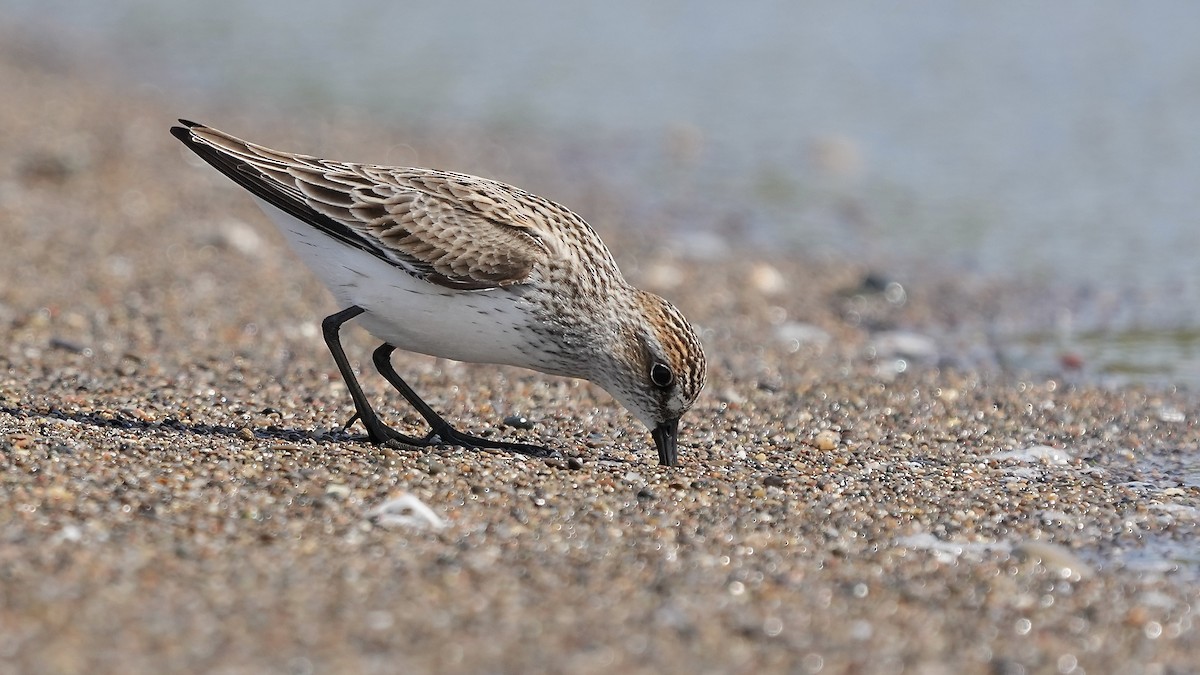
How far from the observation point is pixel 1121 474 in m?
6.36

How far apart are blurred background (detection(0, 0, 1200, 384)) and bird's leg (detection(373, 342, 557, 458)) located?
4.29m

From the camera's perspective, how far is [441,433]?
6.24 m

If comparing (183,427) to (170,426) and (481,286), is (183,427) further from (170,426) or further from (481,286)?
(481,286)

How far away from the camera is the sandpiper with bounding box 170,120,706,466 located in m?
5.73

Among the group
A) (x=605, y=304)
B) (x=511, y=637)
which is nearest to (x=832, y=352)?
(x=605, y=304)

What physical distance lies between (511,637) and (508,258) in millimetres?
2114

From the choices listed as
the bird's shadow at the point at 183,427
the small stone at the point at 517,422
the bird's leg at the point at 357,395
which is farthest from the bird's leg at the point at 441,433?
the small stone at the point at 517,422

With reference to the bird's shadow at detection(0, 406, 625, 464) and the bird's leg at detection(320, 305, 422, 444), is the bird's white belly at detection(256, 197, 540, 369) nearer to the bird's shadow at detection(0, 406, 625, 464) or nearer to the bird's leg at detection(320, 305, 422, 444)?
the bird's leg at detection(320, 305, 422, 444)

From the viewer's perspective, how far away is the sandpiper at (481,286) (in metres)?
5.73

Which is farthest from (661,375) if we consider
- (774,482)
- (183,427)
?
(183,427)

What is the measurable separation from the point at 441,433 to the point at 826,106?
34.5 feet

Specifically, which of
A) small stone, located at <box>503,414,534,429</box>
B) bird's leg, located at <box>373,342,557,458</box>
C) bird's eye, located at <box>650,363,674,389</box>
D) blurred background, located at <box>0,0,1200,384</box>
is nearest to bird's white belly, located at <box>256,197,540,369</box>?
bird's leg, located at <box>373,342,557,458</box>

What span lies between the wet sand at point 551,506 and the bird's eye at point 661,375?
371 mm

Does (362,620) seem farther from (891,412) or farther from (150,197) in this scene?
(150,197)
